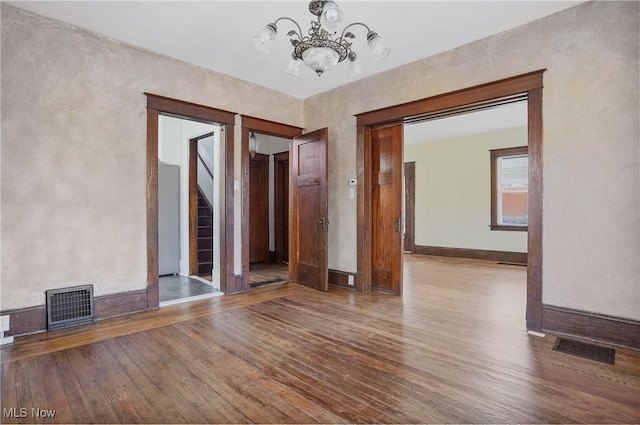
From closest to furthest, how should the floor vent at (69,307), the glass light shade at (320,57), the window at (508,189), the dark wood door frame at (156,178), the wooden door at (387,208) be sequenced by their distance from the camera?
the glass light shade at (320,57) → the floor vent at (69,307) → the dark wood door frame at (156,178) → the wooden door at (387,208) → the window at (508,189)

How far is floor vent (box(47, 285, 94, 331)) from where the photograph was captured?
317 cm

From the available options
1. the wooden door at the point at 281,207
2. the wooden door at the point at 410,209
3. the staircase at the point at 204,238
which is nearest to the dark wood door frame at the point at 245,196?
the staircase at the point at 204,238

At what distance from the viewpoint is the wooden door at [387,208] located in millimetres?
4513

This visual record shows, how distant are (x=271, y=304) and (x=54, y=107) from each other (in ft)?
9.79

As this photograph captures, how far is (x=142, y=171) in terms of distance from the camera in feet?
12.3

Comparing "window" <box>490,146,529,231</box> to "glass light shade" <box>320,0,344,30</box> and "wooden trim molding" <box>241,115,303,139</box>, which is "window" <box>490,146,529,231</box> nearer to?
"wooden trim molding" <box>241,115,303,139</box>

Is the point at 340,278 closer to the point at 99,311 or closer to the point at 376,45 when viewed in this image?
the point at 99,311

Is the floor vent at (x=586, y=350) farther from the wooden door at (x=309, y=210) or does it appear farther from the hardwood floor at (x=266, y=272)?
the hardwood floor at (x=266, y=272)

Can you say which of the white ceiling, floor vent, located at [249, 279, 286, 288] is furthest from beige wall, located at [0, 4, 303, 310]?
floor vent, located at [249, 279, 286, 288]

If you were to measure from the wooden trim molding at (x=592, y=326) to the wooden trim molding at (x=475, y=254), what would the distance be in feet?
14.1

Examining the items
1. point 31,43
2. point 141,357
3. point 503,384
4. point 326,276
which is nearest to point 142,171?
point 31,43

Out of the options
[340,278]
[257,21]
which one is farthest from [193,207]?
[257,21]

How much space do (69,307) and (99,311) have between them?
268mm

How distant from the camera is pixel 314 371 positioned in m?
2.35
